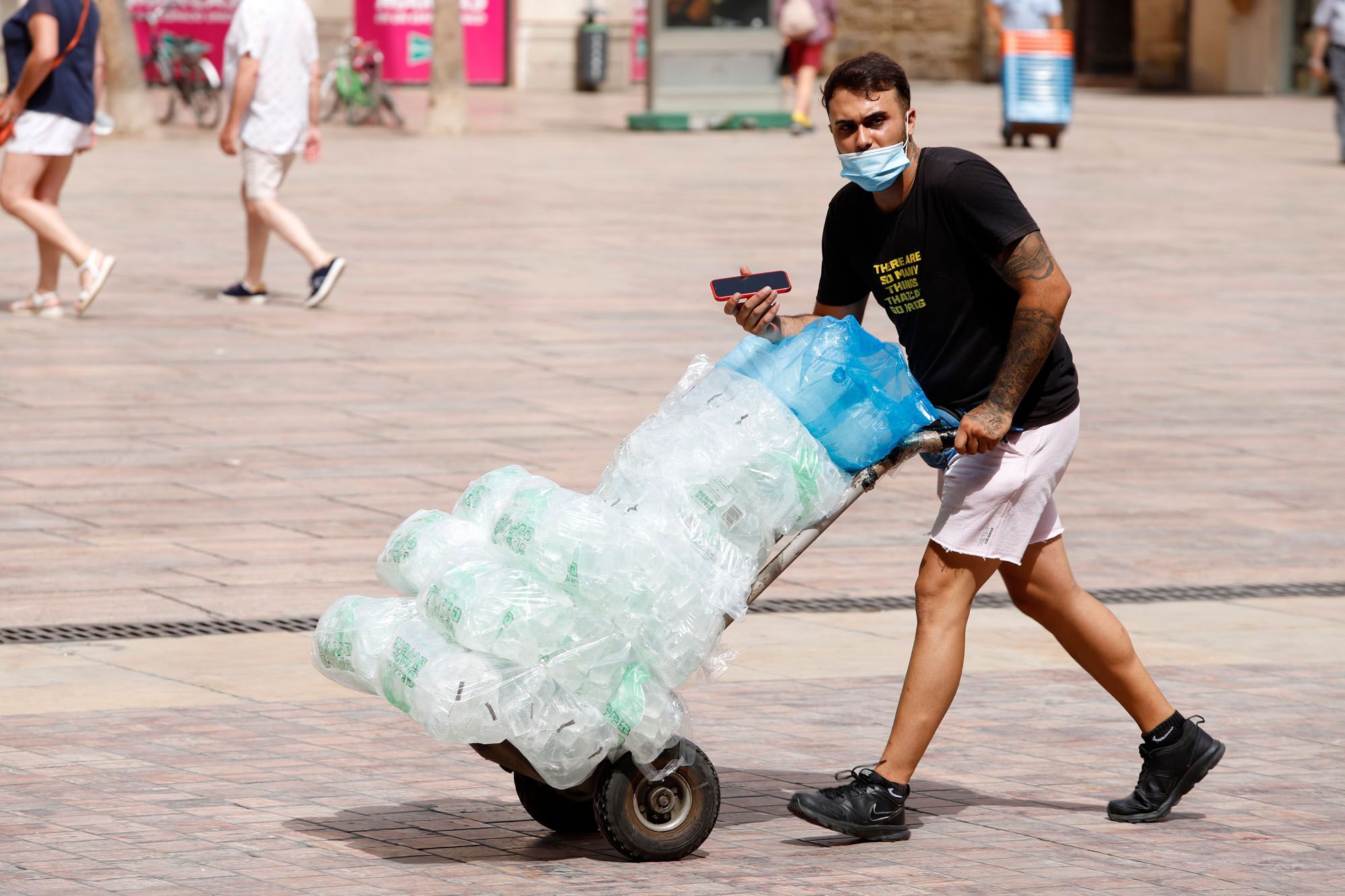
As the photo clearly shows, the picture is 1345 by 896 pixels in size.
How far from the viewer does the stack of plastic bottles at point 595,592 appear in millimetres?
4320

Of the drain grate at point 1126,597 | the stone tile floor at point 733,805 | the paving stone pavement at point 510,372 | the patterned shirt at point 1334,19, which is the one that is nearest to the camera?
the stone tile floor at point 733,805

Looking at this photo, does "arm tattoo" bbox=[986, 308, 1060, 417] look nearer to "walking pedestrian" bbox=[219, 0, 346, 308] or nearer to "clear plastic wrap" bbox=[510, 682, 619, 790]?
"clear plastic wrap" bbox=[510, 682, 619, 790]

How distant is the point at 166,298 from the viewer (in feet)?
41.7

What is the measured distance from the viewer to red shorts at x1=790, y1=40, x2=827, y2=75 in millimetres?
26078

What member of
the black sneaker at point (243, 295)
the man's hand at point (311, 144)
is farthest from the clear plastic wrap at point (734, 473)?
the black sneaker at point (243, 295)

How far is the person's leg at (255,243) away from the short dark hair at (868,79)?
26.3 ft

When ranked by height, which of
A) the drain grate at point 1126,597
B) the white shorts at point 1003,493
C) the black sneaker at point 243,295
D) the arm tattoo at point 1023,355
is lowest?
the drain grate at point 1126,597

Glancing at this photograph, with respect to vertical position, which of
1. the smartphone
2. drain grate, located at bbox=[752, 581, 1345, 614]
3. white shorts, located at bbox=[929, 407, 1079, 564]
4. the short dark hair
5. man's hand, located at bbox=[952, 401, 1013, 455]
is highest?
the short dark hair

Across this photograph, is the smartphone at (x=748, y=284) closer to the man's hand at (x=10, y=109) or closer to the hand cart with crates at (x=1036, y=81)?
the man's hand at (x=10, y=109)

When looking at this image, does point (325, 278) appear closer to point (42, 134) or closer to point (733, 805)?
point (42, 134)

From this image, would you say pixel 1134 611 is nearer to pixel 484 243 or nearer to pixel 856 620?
pixel 856 620

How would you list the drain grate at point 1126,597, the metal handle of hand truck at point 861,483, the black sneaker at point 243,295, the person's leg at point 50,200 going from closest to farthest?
the metal handle of hand truck at point 861,483 → the drain grate at point 1126,597 → the person's leg at point 50,200 → the black sneaker at point 243,295

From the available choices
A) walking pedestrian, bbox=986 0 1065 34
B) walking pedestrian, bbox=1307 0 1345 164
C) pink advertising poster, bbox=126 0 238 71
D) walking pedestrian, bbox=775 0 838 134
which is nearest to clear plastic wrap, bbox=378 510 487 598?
walking pedestrian, bbox=1307 0 1345 164

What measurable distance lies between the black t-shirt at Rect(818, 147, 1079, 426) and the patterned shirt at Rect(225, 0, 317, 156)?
7.86 m
